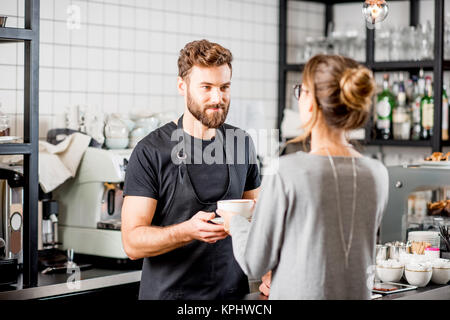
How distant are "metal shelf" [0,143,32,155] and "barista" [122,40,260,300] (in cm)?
62

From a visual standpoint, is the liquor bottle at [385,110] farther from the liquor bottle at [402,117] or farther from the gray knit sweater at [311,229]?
the gray knit sweater at [311,229]

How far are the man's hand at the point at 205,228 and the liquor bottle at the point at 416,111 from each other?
8.40ft

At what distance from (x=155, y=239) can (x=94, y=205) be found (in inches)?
40.5

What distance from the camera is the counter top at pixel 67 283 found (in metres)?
2.51

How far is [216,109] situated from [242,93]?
220 cm

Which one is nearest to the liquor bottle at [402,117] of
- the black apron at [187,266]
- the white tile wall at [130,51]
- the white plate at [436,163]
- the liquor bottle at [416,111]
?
the liquor bottle at [416,111]

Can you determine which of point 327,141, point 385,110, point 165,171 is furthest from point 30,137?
point 385,110

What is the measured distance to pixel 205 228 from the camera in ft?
6.00

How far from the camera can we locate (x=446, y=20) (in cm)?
396

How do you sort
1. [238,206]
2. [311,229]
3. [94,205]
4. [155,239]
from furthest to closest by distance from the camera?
1. [94,205]
2. [155,239]
3. [238,206]
4. [311,229]

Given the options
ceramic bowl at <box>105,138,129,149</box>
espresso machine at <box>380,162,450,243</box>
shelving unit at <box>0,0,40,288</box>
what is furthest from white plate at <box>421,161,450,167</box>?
shelving unit at <box>0,0,40,288</box>

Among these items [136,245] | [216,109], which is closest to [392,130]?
[216,109]

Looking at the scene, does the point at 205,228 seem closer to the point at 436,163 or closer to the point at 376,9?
the point at 376,9

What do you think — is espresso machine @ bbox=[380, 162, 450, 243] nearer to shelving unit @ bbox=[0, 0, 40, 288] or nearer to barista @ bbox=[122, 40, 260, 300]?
barista @ bbox=[122, 40, 260, 300]
